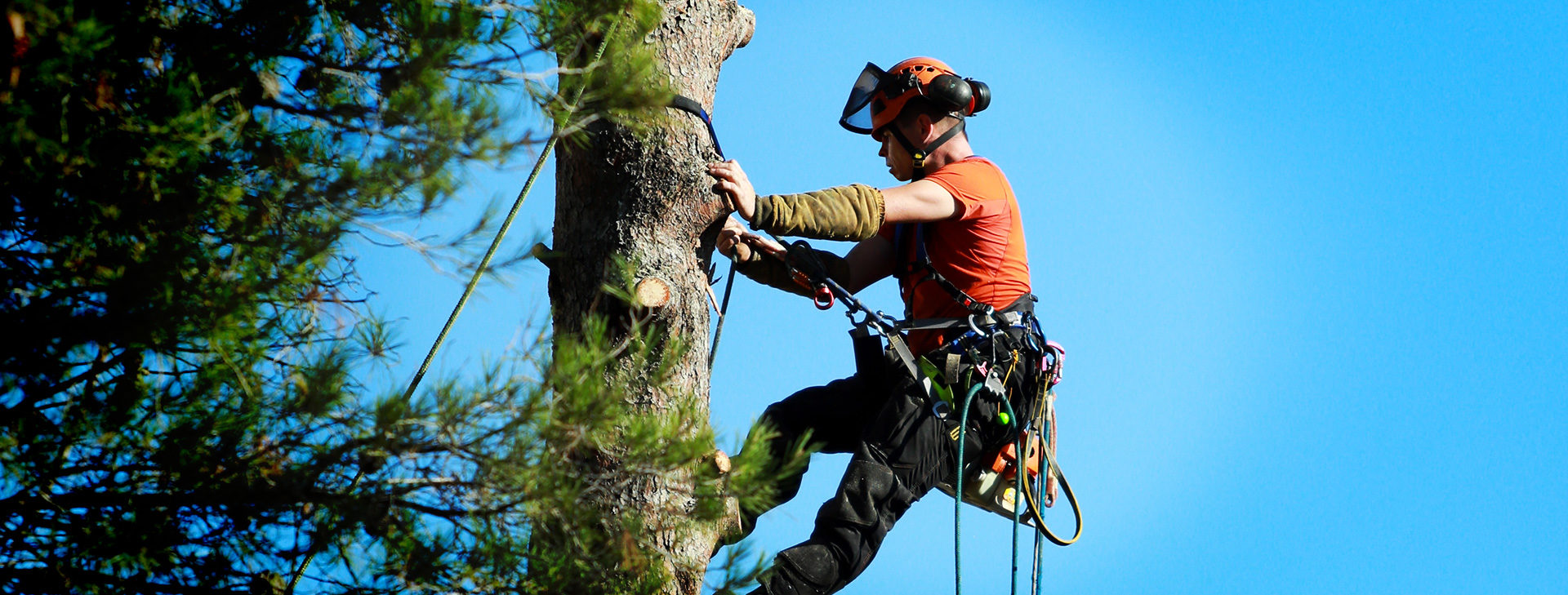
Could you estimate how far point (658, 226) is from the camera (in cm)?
328

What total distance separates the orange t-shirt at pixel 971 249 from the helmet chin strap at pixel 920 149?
0.13 meters

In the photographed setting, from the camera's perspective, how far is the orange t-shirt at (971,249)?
12.8 ft

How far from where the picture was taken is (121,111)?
2.46 meters

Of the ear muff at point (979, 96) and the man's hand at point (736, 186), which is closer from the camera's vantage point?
the man's hand at point (736, 186)

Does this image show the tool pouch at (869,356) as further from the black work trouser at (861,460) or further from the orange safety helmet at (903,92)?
the orange safety helmet at (903,92)

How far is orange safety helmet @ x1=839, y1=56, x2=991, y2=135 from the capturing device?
4070 mm

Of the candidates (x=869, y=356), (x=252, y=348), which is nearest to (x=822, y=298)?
(x=869, y=356)

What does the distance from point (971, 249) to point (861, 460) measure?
2.41ft

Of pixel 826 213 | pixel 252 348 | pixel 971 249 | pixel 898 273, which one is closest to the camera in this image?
pixel 252 348

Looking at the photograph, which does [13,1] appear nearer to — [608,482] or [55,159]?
[55,159]

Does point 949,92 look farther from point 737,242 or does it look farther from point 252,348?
point 252,348

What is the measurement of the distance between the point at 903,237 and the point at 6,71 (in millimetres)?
2532

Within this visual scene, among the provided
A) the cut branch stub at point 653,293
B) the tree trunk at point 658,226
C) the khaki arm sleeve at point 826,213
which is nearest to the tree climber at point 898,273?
the khaki arm sleeve at point 826,213

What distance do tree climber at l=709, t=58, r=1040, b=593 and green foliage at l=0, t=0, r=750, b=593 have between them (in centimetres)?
79
